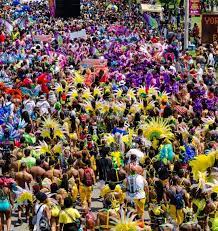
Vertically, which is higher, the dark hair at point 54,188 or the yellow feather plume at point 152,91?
the dark hair at point 54,188

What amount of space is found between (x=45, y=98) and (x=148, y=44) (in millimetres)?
11572

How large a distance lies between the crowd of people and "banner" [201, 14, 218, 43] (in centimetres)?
74

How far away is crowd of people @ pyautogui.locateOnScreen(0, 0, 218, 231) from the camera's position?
12414mm

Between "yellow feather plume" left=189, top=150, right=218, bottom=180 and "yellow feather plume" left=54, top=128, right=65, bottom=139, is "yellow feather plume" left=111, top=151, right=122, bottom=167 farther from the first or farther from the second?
"yellow feather plume" left=54, top=128, right=65, bottom=139

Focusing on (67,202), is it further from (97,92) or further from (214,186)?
(97,92)

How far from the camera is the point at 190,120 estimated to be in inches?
711

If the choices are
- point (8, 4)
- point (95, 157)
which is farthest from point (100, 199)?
point (8, 4)

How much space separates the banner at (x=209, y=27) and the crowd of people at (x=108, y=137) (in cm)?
74

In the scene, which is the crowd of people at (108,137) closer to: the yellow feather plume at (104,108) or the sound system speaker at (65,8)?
the yellow feather plume at (104,108)

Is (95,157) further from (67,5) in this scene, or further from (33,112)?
(67,5)

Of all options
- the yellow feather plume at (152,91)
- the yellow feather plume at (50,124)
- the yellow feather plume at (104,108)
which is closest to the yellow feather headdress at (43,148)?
the yellow feather plume at (50,124)

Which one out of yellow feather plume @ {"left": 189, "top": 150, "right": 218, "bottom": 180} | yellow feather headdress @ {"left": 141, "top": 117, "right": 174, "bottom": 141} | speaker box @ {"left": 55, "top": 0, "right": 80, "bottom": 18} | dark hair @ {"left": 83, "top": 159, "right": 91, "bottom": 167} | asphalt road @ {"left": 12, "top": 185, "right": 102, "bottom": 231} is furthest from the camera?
speaker box @ {"left": 55, "top": 0, "right": 80, "bottom": 18}

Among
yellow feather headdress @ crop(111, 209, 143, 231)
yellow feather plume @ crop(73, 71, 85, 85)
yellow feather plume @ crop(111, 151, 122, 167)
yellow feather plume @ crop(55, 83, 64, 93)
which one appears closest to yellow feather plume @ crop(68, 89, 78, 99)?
yellow feather plume @ crop(55, 83, 64, 93)

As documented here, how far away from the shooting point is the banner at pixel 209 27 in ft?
94.4
